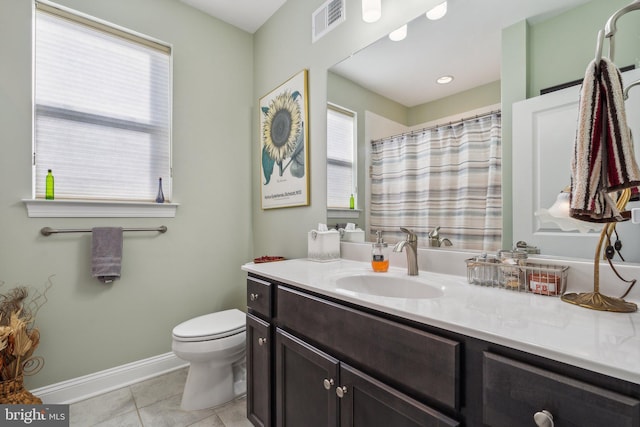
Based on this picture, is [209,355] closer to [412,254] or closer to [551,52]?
[412,254]

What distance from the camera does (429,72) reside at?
1387 mm

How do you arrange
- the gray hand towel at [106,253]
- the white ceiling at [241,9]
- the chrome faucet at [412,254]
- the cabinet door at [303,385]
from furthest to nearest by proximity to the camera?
the white ceiling at [241,9]
the gray hand towel at [106,253]
the chrome faucet at [412,254]
the cabinet door at [303,385]

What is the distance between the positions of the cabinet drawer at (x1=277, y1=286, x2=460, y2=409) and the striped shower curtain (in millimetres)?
617

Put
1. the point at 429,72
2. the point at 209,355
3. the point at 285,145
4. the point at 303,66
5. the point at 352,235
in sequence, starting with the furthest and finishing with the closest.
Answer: the point at 285,145
the point at 303,66
the point at 352,235
the point at 209,355
the point at 429,72

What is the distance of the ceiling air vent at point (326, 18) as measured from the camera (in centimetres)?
176

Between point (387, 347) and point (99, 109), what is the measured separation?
2202 millimetres

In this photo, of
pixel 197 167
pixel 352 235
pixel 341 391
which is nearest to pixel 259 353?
pixel 341 391

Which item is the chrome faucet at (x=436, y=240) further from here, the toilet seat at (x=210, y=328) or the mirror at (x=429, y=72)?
the toilet seat at (x=210, y=328)

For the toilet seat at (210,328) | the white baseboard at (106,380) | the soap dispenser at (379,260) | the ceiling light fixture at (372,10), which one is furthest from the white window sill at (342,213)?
the white baseboard at (106,380)

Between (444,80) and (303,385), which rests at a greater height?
(444,80)

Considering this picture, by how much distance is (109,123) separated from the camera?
6.33ft

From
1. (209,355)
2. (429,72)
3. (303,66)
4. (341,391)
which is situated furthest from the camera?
(303,66)

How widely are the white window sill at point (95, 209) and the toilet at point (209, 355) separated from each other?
2.66ft

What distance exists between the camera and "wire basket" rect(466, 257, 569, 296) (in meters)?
0.92
